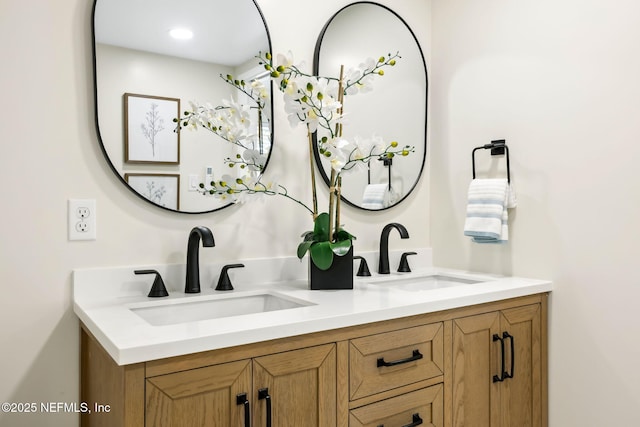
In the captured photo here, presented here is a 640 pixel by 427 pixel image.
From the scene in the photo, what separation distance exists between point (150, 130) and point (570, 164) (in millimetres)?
1474

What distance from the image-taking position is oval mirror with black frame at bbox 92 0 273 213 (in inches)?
60.0

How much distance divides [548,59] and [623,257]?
771 millimetres

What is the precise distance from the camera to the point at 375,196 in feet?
6.89

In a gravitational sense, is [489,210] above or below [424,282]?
above

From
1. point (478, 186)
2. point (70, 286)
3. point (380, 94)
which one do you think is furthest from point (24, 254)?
point (478, 186)

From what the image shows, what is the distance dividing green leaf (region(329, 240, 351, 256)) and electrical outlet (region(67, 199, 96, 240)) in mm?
761

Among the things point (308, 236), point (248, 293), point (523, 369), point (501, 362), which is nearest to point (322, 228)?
point (308, 236)

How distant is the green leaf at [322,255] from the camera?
161cm

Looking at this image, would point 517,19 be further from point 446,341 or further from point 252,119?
point 446,341

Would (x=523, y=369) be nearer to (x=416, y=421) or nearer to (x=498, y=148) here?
(x=416, y=421)

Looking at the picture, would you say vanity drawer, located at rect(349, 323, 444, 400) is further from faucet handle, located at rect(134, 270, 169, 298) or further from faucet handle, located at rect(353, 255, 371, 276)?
faucet handle, located at rect(134, 270, 169, 298)

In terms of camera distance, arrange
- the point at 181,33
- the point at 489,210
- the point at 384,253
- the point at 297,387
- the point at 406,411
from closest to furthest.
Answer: the point at 297,387, the point at 406,411, the point at 181,33, the point at 489,210, the point at 384,253

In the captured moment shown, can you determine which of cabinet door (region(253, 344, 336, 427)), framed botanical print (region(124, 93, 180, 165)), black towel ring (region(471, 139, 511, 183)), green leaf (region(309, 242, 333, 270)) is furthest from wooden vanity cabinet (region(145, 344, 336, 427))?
black towel ring (region(471, 139, 511, 183))

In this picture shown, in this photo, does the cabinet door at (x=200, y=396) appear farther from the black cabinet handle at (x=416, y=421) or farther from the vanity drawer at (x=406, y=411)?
the black cabinet handle at (x=416, y=421)
